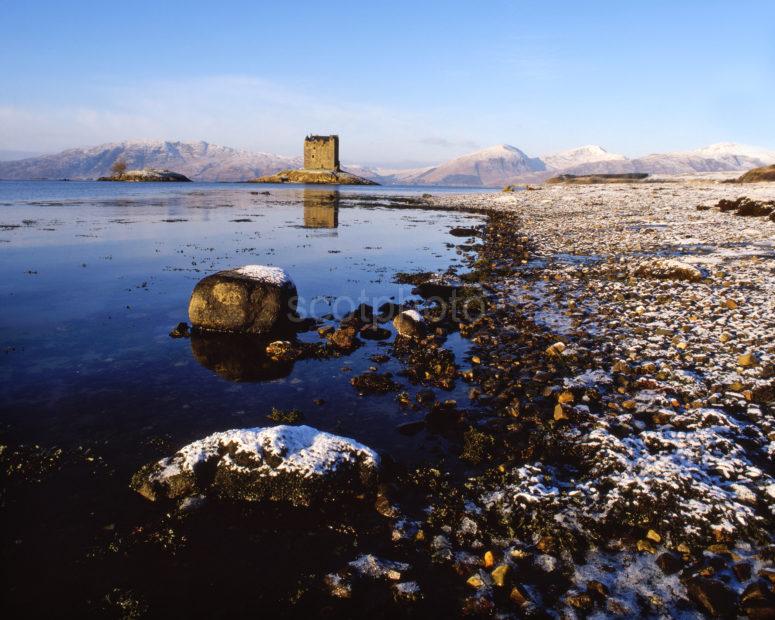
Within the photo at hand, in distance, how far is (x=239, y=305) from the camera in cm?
1307

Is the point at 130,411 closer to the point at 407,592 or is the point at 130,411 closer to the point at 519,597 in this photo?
the point at 407,592

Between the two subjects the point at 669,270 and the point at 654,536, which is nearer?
the point at 654,536

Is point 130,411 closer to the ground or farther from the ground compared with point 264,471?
closer to the ground

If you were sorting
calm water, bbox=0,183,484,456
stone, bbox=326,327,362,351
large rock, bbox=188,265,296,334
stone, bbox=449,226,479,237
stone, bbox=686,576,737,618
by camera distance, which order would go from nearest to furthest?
1. stone, bbox=686,576,737,618
2. calm water, bbox=0,183,484,456
3. stone, bbox=326,327,362,351
4. large rock, bbox=188,265,296,334
5. stone, bbox=449,226,479,237

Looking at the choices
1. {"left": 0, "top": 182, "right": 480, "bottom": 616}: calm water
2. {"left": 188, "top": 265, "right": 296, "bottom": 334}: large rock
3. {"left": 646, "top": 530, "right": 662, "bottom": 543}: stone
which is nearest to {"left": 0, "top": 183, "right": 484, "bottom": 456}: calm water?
{"left": 0, "top": 182, "right": 480, "bottom": 616}: calm water

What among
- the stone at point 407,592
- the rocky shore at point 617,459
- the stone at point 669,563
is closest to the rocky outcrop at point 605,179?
the rocky shore at point 617,459

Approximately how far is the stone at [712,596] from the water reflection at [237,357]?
320 inches

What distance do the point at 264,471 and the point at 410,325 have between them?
23.4ft

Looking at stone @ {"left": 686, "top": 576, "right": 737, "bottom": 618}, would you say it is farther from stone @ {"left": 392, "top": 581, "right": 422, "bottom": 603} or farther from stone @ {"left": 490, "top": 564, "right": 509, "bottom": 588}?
stone @ {"left": 392, "top": 581, "right": 422, "bottom": 603}

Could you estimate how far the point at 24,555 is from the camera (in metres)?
5.09

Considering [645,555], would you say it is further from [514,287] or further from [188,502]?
[514,287]

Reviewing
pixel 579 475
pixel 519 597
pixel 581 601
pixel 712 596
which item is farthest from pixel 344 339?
pixel 712 596

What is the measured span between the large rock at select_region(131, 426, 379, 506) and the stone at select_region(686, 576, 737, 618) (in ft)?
12.9

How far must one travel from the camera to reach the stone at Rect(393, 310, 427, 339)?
496 inches
